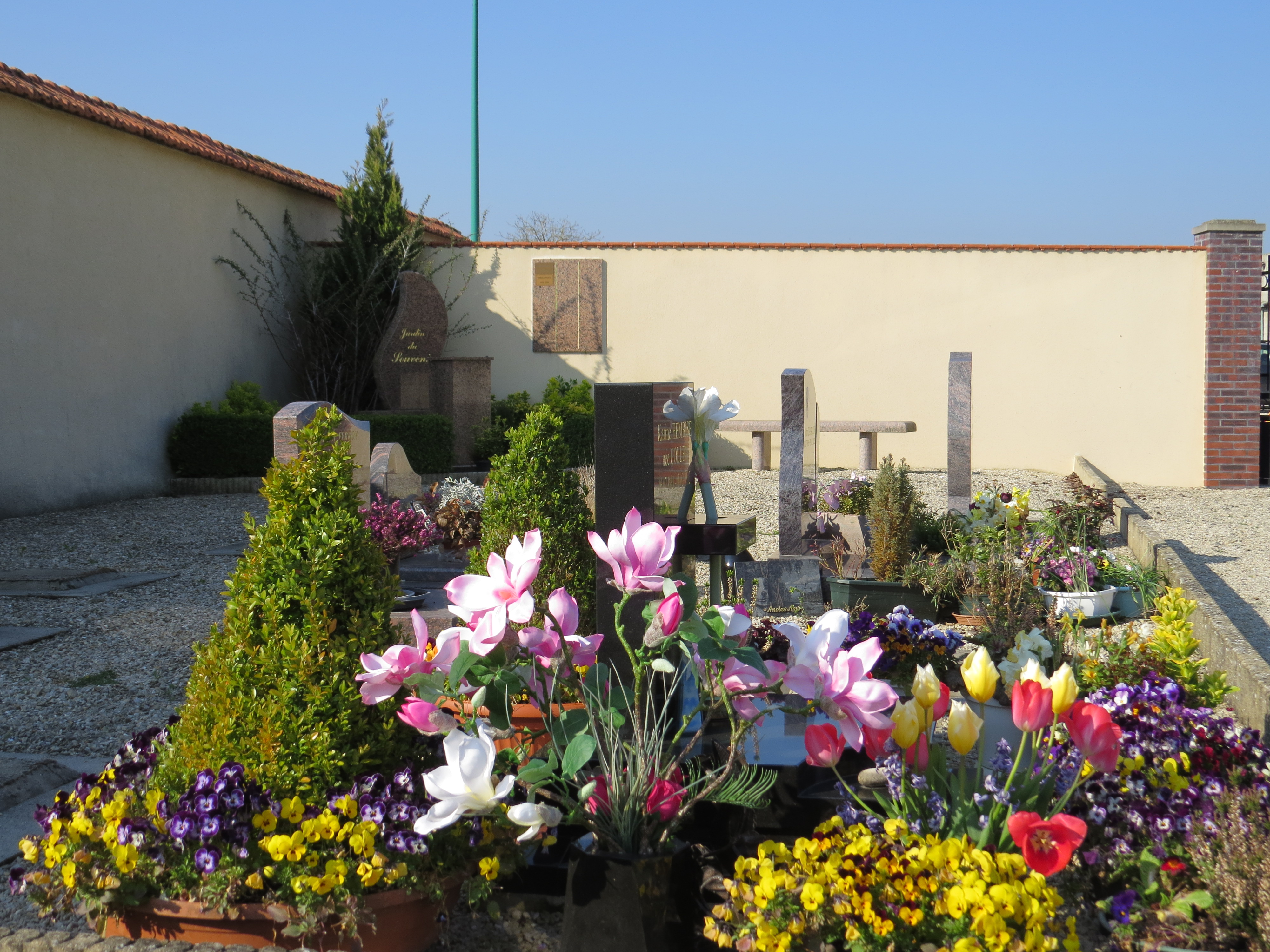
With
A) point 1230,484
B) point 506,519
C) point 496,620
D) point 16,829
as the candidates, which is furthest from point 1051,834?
point 1230,484

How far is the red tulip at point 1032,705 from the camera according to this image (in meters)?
1.99

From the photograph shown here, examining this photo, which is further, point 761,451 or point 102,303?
point 761,451

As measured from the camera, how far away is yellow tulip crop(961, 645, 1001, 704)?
77.8 inches

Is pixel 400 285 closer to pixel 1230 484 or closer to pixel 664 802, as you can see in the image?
pixel 1230 484

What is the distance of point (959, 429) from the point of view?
683cm

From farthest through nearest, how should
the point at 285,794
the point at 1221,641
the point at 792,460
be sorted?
the point at 792,460 < the point at 1221,641 < the point at 285,794

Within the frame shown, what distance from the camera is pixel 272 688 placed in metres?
2.35

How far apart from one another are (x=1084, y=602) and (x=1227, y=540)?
12.7 feet

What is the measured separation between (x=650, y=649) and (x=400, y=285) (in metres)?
11.7

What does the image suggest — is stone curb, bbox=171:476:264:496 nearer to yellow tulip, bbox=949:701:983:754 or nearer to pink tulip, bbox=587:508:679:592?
pink tulip, bbox=587:508:679:592

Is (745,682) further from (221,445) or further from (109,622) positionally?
(221,445)

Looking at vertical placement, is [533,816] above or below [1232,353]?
below

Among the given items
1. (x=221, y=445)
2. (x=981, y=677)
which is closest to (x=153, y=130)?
(x=221, y=445)

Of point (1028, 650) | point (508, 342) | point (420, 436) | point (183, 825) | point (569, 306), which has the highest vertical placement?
point (569, 306)
